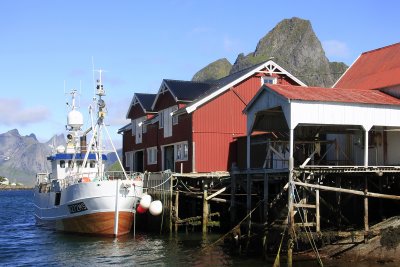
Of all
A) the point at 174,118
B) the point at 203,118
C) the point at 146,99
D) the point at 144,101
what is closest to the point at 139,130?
the point at 144,101

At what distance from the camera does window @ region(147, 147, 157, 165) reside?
141ft

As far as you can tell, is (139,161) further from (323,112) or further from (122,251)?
(323,112)

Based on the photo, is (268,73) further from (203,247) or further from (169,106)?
(203,247)

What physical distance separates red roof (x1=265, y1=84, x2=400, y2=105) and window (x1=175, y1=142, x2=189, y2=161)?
1246cm

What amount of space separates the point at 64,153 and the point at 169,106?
806cm

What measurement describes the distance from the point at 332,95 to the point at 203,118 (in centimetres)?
1253

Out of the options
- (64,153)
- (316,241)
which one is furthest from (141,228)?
(316,241)

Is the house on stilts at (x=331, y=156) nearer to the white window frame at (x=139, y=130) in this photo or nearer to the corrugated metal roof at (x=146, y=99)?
the corrugated metal roof at (x=146, y=99)

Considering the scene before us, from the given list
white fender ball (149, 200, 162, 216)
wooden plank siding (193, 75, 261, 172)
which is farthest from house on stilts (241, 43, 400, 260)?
wooden plank siding (193, 75, 261, 172)

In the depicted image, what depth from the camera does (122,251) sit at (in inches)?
1084

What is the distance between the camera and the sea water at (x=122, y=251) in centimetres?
2439

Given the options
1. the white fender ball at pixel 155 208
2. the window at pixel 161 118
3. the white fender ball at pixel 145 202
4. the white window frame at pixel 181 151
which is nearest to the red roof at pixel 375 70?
the white window frame at pixel 181 151

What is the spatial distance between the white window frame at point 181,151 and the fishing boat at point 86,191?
3.85 metres

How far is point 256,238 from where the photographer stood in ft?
84.6
